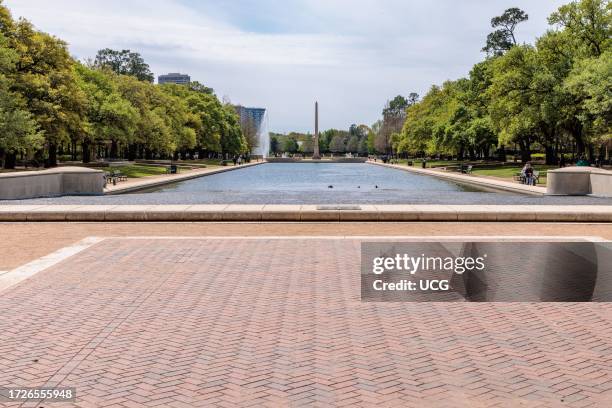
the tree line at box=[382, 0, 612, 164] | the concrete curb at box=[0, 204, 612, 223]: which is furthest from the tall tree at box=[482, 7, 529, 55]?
the concrete curb at box=[0, 204, 612, 223]

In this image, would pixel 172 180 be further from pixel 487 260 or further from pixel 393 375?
pixel 393 375

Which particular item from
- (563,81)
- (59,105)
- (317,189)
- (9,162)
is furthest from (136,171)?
(563,81)

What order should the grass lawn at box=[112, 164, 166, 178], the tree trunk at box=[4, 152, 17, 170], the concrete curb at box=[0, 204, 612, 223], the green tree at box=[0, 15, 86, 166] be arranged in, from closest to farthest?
the concrete curb at box=[0, 204, 612, 223] < the green tree at box=[0, 15, 86, 166] < the tree trunk at box=[4, 152, 17, 170] < the grass lawn at box=[112, 164, 166, 178]

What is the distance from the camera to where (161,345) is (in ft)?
22.9

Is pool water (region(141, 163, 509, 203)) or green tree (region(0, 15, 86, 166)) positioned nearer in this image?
pool water (region(141, 163, 509, 203))

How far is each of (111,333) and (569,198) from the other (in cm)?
2433

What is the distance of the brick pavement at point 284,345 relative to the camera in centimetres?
562

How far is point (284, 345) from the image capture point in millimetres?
6973

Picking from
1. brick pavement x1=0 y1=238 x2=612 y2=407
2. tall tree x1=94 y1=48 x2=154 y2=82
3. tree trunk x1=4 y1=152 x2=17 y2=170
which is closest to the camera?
brick pavement x1=0 y1=238 x2=612 y2=407

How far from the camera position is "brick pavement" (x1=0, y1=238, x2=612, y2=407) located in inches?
221

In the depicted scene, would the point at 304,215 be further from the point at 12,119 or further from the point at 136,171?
the point at 136,171

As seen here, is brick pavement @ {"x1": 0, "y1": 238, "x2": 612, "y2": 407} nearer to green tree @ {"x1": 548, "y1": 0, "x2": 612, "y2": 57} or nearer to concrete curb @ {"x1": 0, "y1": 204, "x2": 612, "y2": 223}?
concrete curb @ {"x1": 0, "y1": 204, "x2": 612, "y2": 223}

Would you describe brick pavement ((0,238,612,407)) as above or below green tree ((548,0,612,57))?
below

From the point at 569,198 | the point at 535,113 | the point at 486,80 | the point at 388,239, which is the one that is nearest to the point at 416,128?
the point at 486,80
